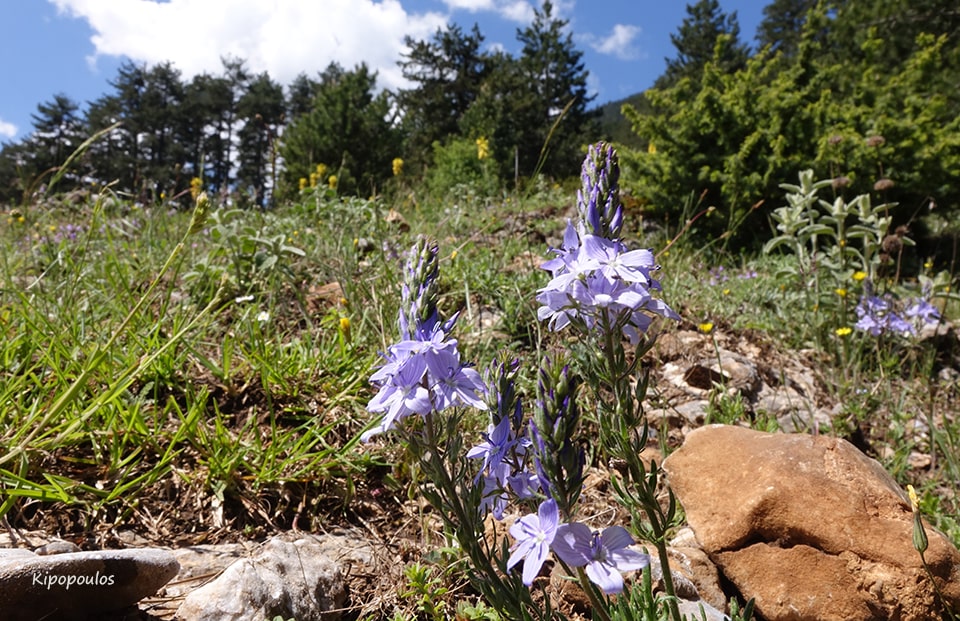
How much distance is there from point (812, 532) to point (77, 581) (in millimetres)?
Answer: 2446

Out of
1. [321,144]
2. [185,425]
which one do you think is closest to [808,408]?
[185,425]

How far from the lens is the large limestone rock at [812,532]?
1.92 metres

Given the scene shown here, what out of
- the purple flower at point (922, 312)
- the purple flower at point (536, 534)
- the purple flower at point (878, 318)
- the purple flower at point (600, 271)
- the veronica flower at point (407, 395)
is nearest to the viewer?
the purple flower at point (536, 534)

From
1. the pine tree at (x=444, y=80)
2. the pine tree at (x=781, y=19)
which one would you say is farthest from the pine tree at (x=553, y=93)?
the pine tree at (x=781, y=19)

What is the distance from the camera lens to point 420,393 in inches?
46.4

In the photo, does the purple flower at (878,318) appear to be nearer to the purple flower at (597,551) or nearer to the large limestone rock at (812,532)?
the large limestone rock at (812,532)

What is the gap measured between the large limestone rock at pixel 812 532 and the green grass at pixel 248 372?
92 centimetres

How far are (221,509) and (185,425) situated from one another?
15.6 inches

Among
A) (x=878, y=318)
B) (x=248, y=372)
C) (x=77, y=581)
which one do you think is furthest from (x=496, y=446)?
(x=878, y=318)

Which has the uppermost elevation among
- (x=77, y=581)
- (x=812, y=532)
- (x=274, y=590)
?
(x=77, y=581)

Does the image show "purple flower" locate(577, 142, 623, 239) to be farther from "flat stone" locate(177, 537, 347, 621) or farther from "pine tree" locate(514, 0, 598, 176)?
"pine tree" locate(514, 0, 598, 176)

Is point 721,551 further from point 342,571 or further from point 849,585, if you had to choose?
point 342,571

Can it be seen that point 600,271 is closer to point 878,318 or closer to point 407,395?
point 407,395

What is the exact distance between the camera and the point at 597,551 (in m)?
1.09
